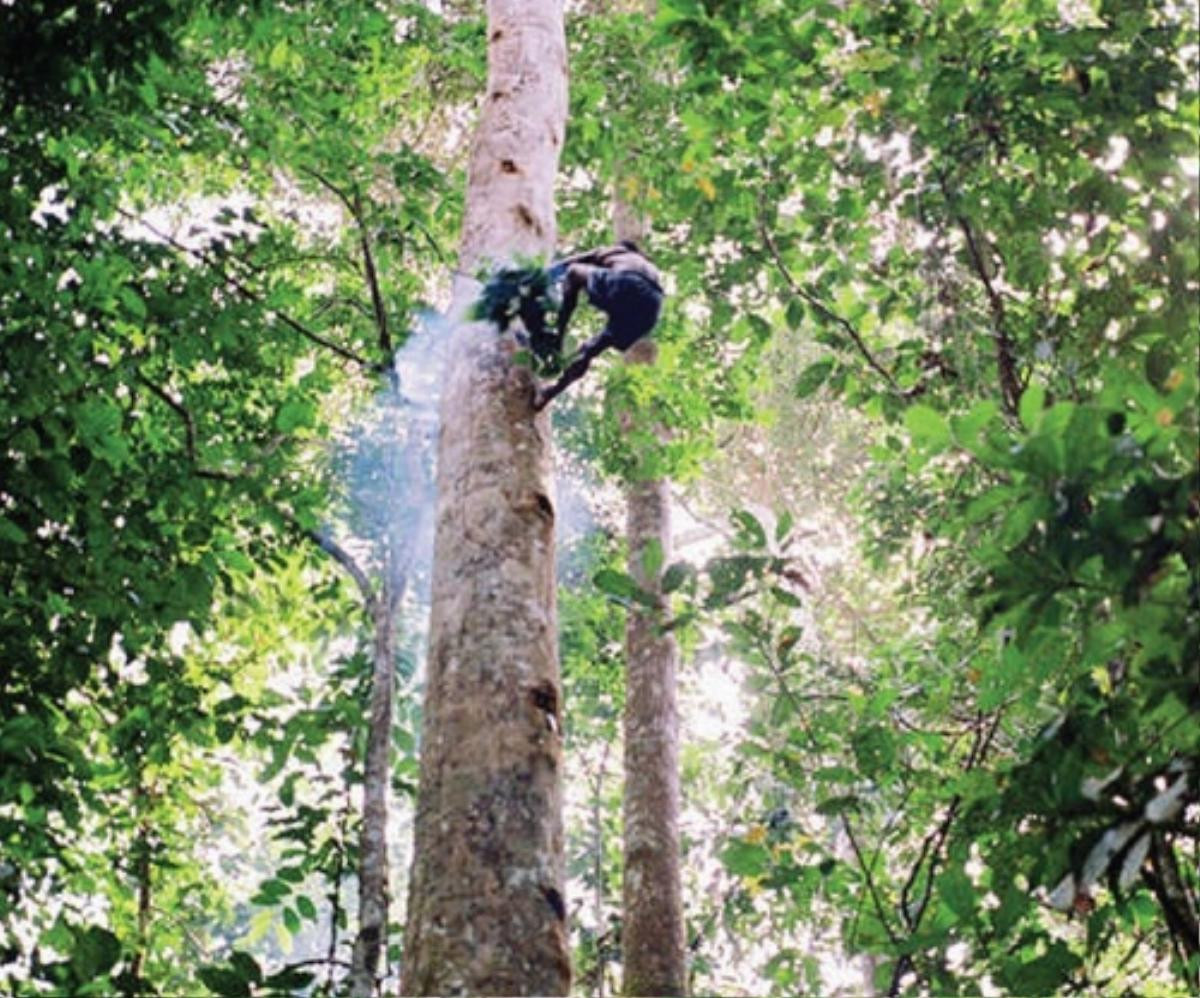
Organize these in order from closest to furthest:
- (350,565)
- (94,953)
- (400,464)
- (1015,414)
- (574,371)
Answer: (94,953), (1015,414), (574,371), (350,565), (400,464)

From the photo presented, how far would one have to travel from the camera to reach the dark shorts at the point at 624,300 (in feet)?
12.2

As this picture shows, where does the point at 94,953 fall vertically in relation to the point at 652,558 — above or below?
below

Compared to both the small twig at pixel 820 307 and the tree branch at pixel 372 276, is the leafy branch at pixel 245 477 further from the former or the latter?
the small twig at pixel 820 307

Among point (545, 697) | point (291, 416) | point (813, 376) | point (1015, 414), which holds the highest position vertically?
point (813, 376)

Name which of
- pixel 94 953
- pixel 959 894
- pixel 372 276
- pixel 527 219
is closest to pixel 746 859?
pixel 959 894

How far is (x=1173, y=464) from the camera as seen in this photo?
7.38 ft

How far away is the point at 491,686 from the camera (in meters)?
2.64

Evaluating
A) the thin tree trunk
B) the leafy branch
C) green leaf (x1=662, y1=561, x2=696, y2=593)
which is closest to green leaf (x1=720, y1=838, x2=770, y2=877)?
green leaf (x1=662, y1=561, x2=696, y2=593)

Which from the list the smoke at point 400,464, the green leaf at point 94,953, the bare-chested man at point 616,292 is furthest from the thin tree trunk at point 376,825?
the bare-chested man at point 616,292

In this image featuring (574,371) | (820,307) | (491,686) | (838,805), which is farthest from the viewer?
(820,307)

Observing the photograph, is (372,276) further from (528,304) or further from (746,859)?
(746,859)

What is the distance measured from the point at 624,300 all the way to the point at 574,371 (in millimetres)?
371

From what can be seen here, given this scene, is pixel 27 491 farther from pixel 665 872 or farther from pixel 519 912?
pixel 665 872

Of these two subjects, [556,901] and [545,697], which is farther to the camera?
[545,697]
